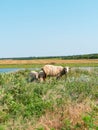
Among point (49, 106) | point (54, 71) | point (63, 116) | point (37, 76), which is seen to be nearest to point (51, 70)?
point (54, 71)

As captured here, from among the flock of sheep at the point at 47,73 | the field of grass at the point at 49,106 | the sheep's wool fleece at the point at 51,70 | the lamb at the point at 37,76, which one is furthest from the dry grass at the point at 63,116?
the sheep's wool fleece at the point at 51,70

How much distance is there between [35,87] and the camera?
13.0 metres

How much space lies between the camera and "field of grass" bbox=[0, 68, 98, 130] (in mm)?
Result: 10195

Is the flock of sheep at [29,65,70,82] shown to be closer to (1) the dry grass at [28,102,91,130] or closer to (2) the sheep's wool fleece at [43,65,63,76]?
(2) the sheep's wool fleece at [43,65,63,76]

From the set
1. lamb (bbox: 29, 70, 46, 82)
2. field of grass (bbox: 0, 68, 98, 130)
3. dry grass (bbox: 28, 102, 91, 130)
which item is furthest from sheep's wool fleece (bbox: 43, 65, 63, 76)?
dry grass (bbox: 28, 102, 91, 130)

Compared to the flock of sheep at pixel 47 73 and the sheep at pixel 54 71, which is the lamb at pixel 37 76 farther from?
the sheep at pixel 54 71

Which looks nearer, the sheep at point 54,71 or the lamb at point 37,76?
the lamb at point 37,76

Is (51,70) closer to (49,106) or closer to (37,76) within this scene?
(37,76)

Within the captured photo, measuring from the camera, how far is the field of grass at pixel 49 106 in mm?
10195

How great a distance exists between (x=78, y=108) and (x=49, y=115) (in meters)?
0.85

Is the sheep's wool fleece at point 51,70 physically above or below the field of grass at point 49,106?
above

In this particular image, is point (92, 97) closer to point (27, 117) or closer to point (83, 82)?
point (83, 82)

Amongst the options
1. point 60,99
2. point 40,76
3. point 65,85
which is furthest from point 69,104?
point 40,76

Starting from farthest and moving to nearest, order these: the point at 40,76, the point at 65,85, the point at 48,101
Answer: the point at 40,76 → the point at 65,85 → the point at 48,101
